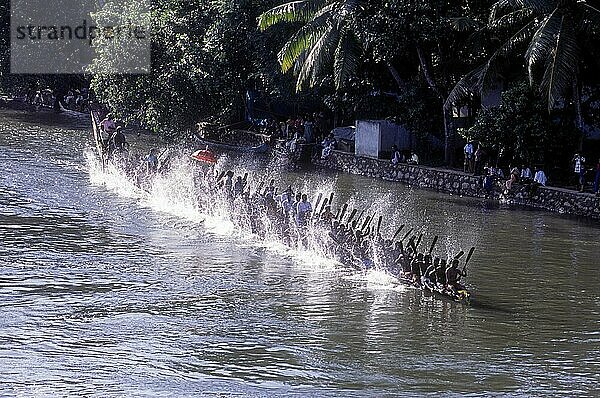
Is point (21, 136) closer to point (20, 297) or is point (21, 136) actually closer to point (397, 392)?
point (20, 297)

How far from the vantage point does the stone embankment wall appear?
1177 inches

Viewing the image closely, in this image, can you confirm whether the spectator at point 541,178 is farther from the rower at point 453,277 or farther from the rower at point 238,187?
the rower at point 453,277

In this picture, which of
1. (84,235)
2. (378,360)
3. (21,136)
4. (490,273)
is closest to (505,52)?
(490,273)

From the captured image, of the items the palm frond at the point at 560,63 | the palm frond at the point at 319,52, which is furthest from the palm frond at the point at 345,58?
the palm frond at the point at 560,63

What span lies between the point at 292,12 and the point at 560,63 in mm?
10503

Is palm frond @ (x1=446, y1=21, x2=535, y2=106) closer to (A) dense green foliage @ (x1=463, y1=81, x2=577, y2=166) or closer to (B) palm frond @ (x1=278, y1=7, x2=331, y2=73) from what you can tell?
(A) dense green foliage @ (x1=463, y1=81, x2=577, y2=166)

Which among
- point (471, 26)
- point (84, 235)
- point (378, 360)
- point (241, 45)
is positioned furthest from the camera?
point (241, 45)

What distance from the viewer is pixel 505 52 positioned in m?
30.5

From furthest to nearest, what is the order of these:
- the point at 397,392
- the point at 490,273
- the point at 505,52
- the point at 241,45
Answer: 1. the point at 241,45
2. the point at 505,52
3. the point at 490,273
4. the point at 397,392

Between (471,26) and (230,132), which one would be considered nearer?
(471,26)

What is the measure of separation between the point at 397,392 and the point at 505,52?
57.4 feet

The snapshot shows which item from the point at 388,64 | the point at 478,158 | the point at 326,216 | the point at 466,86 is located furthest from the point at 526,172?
the point at 326,216

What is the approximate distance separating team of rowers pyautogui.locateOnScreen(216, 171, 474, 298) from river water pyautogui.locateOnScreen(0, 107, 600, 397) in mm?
374

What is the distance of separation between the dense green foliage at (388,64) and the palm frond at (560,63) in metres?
0.03
